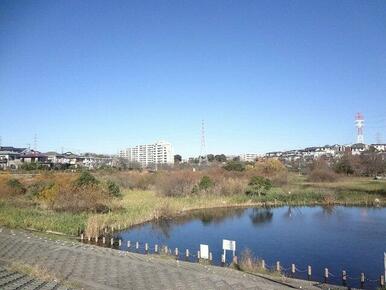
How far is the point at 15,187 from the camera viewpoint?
133ft

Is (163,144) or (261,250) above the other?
(163,144)

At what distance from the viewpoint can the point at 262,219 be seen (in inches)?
1449

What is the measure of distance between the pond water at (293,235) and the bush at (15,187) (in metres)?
15.3

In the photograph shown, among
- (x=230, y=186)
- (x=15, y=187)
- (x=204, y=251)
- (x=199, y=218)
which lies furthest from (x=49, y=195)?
(x=230, y=186)

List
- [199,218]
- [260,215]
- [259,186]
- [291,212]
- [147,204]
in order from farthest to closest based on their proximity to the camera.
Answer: [259,186], [291,212], [260,215], [147,204], [199,218]

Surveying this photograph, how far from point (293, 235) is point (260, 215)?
9732 millimetres

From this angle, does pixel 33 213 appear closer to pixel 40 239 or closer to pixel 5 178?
pixel 40 239

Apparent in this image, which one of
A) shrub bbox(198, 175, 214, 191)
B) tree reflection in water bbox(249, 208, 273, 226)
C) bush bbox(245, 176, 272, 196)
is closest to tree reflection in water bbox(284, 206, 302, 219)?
tree reflection in water bbox(249, 208, 273, 226)

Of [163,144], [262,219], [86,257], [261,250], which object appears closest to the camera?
[86,257]

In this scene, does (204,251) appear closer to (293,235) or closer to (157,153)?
(293,235)

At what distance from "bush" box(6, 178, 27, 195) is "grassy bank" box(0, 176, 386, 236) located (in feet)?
2.41

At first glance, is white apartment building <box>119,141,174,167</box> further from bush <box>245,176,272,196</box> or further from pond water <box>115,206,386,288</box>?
pond water <box>115,206,386,288</box>

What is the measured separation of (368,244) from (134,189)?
3398 centimetres

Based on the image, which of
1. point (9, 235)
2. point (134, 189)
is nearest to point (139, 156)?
point (134, 189)
